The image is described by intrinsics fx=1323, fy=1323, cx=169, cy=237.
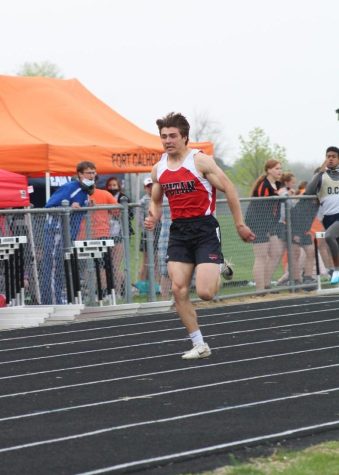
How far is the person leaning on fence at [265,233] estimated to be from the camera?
19062mm

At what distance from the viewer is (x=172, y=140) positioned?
1118 centimetres

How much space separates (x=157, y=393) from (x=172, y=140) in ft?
8.52

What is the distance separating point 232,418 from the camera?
8156mm

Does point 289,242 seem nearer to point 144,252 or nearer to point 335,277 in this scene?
point 335,277

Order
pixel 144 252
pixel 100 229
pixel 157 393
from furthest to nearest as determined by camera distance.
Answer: pixel 144 252 → pixel 100 229 → pixel 157 393

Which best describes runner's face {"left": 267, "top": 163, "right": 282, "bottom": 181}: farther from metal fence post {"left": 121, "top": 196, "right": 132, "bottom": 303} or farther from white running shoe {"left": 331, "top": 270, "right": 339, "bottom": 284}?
metal fence post {"left": 121, "top": 196, "right": 132, "bottom": 303}

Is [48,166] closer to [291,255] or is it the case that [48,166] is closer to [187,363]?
[291,255]

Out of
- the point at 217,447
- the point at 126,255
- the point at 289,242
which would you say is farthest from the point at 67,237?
the point at 217,447

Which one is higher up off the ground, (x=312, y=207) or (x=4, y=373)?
(x=312, y=207)

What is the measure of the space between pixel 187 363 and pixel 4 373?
60.8 inches

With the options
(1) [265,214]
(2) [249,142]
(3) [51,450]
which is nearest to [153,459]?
(3) [51,450]

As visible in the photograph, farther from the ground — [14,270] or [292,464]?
[14,270]

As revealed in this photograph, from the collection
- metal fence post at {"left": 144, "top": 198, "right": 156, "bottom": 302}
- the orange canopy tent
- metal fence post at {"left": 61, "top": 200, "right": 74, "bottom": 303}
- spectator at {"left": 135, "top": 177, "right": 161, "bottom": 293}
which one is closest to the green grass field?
metal fence post at {"left": 61, "top": 200, "right": 74, "bottom": 303}

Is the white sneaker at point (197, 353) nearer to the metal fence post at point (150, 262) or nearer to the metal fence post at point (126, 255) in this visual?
the metal fence post at point (126, 255)
